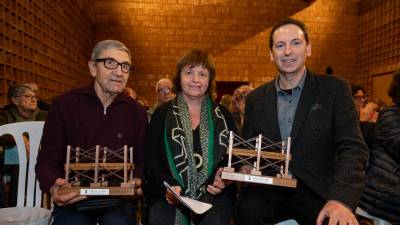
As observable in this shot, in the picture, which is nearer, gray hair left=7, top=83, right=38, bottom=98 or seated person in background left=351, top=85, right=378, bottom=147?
seated person in background left=351, top=85, right=378, bottom=147

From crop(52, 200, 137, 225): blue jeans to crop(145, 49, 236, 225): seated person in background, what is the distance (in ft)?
0.38

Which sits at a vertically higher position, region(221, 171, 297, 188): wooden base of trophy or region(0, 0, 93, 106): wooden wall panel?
region(0, 0, 93, 106): wooden wall panel

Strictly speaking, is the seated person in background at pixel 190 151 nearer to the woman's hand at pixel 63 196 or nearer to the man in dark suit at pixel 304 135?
the man in dark suit at pixel 304 135

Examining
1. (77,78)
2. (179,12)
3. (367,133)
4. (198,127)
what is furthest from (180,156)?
(179,12)

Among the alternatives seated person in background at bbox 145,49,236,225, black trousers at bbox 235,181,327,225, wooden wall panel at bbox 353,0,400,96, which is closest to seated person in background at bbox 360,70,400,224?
black trousers at bbox 235,181,327,225

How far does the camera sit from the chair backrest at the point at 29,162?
1.94 m

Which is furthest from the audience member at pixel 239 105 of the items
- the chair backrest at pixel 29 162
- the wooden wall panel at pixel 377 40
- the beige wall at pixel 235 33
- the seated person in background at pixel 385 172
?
the wooden wall panel at pixel 377 40

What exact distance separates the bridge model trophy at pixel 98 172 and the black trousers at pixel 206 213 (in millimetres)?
222

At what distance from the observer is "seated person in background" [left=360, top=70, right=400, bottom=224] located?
1729 millimetres

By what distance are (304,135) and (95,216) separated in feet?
3.58

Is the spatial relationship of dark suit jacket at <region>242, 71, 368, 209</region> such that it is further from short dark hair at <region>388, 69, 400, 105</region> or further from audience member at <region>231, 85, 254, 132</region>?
audience member at <region>231, 85, 254, 132</region>

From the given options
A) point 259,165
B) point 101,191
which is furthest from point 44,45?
point 259,165

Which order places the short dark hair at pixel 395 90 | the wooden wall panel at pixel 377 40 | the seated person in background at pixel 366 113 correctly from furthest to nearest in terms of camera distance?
the wooden wall panel at pixel 377 40 < the seated person in background at pixel 366 113 < the short dark hair at pixel 395 90

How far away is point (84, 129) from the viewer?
6.01ft
